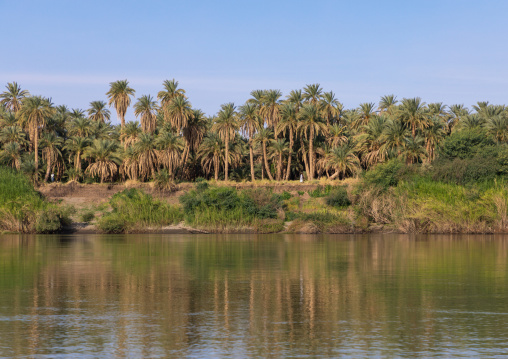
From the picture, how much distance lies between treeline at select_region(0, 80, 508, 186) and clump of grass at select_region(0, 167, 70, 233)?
65.8 feet

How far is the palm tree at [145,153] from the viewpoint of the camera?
8400cm

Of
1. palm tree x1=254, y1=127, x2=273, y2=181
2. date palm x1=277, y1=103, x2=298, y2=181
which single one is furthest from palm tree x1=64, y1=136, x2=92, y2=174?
date palm x1=277, y1=103, x2=298, y2=181

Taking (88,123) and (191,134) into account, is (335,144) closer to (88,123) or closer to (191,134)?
(191,134)

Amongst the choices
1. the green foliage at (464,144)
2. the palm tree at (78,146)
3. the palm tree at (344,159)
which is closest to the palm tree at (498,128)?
the green foliage at (464,144)

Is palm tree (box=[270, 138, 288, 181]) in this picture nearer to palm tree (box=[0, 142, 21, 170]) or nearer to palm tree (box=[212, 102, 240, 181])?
palm tree (box=[212, 102, 240, 181])

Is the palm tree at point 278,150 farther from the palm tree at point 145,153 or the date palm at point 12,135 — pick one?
the date palm at point 12,135

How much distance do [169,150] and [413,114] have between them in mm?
28895

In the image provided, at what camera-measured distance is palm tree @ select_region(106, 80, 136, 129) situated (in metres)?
99.6

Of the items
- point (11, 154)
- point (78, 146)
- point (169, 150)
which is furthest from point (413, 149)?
point (11, 154)

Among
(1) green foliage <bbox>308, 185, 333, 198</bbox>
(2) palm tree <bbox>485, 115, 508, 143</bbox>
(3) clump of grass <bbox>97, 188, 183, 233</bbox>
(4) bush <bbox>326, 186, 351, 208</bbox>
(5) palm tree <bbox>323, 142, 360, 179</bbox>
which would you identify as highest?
(2) palm tree <bbox>485, 115, 508, 143</bbox>

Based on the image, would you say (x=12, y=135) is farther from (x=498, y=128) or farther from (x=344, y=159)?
(x=498, y=128)

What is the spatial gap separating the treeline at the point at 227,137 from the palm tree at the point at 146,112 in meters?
0.13

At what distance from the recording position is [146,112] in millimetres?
92062

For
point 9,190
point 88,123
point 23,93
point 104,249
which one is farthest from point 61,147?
point 104,249
